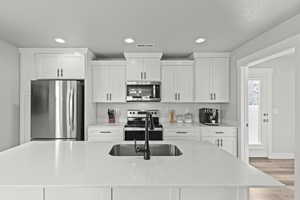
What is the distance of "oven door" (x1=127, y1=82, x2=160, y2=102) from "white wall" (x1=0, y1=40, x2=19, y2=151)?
1.97 meters

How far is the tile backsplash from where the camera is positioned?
16.8 ft

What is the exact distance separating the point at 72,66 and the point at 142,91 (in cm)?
134

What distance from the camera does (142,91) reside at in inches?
187

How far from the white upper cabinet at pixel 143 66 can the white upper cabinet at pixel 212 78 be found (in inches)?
29.7

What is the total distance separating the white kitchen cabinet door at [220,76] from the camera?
186 inches

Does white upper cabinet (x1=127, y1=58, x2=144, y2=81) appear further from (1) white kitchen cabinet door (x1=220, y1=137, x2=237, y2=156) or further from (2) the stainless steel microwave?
(1) white kitchen cabinet door (x1=220, y1=137, x2=237, y2=156)

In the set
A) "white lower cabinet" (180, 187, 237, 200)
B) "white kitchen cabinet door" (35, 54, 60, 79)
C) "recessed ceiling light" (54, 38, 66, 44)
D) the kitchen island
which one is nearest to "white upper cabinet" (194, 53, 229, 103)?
"recessed ceiling light" (54, 38, 66, 44)

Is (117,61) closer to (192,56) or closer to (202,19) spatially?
(192,56)

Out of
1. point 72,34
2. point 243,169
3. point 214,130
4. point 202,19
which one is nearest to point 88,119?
point 72,34

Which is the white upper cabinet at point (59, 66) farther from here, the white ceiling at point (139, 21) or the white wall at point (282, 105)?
the white wall at point (282, 105)

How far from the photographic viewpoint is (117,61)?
4746mm

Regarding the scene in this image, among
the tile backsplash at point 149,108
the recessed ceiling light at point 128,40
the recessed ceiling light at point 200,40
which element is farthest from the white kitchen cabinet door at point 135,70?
the recessed ceiling light at point 200,40

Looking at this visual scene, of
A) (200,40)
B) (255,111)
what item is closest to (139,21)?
(200,40)

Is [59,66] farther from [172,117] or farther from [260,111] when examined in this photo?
[260,111]
